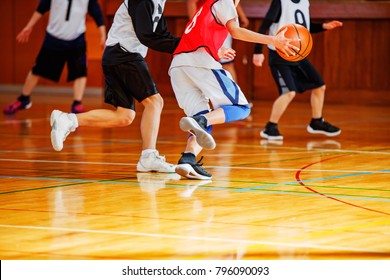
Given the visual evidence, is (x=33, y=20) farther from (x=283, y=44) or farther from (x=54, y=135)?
(x=283, y=44)

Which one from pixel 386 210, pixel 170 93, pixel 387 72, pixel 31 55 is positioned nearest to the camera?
pixel 386 210

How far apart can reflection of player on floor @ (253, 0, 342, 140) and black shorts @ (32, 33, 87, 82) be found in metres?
3.44

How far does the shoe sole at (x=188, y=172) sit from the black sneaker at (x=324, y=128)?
3901mm

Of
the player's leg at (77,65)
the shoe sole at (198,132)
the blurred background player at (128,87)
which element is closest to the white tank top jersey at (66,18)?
the player's leg at (77,65)

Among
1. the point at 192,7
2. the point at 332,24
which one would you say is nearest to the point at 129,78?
the point at 332,24

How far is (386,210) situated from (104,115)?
2772mm

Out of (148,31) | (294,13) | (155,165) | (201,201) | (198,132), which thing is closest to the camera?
(201,201)

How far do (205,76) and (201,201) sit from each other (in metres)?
1.25

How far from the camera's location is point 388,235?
4945 mm

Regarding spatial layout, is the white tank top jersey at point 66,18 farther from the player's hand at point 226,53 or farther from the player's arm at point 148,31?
the player's hand at point 226,53

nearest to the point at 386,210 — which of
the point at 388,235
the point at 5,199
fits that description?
the point at 388,235

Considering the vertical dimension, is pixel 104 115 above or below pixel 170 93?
above

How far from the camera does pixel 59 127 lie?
24.7 ft

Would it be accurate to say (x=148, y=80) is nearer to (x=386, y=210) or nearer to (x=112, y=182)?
(x=112, y=182)
